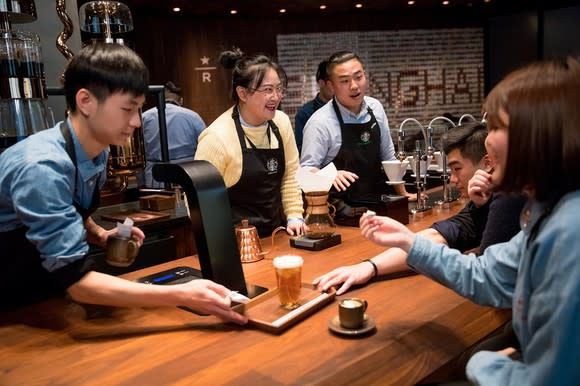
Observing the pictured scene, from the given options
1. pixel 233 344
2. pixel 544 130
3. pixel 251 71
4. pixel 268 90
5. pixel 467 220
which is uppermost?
pixel 251 71

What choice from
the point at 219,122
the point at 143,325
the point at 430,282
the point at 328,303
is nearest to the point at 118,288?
the point at 143,325

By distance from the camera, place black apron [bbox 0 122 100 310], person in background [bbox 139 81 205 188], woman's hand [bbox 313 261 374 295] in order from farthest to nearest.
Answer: person in background [bbox 139 81 205 188] < woman's hand [bbox 313 261 374 295] < black apron [bbox 0 122 100 310]

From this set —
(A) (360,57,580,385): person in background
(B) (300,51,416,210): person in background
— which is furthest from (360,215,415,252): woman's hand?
(B) (300,51,416,210): person in background

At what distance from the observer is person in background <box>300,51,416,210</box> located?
3535 millimetres

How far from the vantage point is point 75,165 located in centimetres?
162

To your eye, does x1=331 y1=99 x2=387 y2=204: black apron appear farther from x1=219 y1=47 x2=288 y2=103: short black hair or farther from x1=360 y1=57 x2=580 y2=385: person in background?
x1=360 y1=57 x2=580 y2=385: person in background

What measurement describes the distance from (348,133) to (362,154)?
171mm

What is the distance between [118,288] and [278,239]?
1115mm

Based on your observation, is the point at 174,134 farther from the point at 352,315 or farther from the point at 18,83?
the point at 352,315

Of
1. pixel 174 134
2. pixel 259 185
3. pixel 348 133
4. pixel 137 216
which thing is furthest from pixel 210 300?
pixel 174 134

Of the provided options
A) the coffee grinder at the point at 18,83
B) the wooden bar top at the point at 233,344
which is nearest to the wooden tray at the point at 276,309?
the wooden bar top at the point at 233,344

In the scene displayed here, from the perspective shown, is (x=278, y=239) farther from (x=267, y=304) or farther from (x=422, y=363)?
(x=422, y=363)

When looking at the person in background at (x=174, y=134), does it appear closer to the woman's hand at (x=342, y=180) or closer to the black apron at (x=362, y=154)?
the black apron at (x=362, y=154)

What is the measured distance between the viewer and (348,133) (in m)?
3.60
